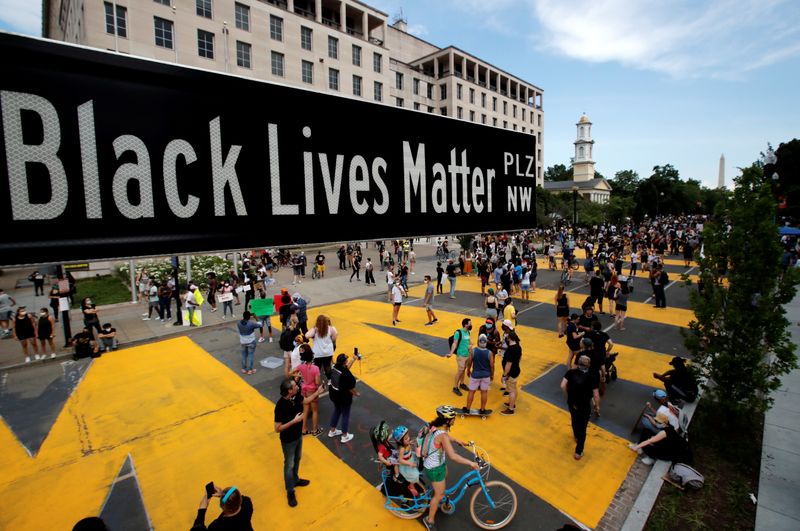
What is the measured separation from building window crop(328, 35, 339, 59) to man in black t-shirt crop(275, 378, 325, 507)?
40.1 m

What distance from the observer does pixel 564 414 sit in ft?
26.9

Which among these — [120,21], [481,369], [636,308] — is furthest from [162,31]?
[636,308]

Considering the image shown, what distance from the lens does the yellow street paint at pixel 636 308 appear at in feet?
47.1

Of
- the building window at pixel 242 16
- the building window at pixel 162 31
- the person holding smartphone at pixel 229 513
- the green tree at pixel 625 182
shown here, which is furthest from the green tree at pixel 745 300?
the green tree at pixel 625 182

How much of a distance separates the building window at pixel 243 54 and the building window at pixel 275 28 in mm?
2511

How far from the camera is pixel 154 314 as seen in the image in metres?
16.8

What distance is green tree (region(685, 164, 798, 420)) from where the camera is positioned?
6727 mm

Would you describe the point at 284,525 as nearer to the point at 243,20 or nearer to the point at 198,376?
the point at 198,376

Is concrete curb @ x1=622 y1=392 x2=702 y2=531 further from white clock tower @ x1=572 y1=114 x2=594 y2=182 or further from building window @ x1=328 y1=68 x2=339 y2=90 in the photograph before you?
white clock tower @ x1=572 y1=114 x2=594 y2=182

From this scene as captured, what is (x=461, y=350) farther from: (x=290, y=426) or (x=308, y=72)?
(x=308, y=72)

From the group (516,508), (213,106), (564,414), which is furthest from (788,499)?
(213,106)

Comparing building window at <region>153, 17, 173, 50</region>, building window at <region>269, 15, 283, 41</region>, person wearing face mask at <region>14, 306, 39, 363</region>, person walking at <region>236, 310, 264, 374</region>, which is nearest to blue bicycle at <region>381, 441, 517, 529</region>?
person walking at <region>236, 310, 264, 374</region>

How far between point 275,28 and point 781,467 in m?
40.6

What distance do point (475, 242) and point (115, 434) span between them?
2710 cm
